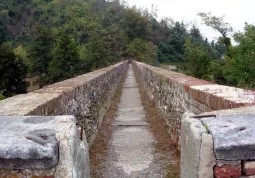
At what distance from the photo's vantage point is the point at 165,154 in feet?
18.4

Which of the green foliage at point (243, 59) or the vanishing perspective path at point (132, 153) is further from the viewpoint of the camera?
the green foliage at point (243, 59)

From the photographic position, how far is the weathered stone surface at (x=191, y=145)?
2.14 m

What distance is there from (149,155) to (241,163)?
12.1 feet

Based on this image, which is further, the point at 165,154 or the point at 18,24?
the point at 18,24

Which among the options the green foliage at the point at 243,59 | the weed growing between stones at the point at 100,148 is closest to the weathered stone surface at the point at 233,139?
the weed growing between stones at the point at 100,148

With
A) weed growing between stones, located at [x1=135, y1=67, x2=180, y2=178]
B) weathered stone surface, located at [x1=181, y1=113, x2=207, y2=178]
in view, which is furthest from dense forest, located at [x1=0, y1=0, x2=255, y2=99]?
weathered stone surface, located at [x1=181, y1=113, x2=207, y2=178]

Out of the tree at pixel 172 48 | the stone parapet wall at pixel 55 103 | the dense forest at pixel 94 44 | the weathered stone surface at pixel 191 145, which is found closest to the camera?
the weathered stone surface at pixel 191 145

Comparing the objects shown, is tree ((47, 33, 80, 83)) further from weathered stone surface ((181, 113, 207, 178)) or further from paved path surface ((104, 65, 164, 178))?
weathered stone surface ((181, 113, 207, 178))

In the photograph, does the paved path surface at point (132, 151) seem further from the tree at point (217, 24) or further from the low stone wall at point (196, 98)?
the tree at point (217, 24)

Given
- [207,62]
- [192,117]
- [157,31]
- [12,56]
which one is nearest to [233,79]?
[207,62]

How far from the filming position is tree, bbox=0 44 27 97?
26.9m

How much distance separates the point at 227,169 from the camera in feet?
6.68

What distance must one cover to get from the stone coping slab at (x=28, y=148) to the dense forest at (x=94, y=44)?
445 inches

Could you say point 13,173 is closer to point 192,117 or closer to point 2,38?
point 192,117
